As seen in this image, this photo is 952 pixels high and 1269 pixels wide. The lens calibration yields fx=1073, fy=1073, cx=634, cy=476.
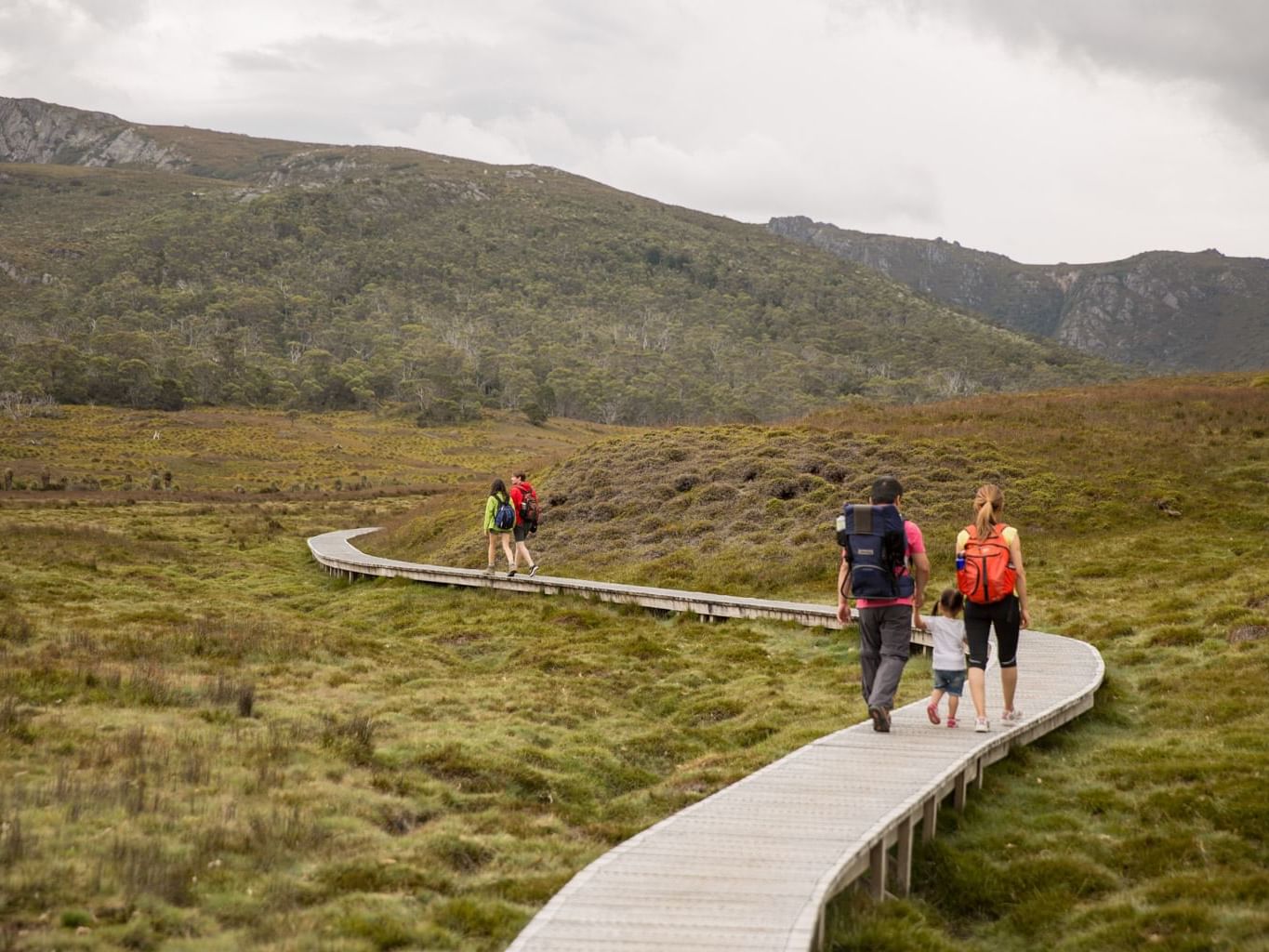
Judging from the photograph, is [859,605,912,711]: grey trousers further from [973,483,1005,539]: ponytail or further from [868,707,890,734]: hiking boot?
[973,483,1005,539]: ponytail

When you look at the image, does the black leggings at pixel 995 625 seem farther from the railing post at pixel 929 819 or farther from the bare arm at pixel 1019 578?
the railing post at pixel 929 819

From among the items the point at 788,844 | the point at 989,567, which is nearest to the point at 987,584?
the point at 989,567

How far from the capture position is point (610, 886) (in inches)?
271

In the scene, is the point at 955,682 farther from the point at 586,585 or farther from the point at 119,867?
the point at 586,585

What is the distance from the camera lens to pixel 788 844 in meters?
7.71

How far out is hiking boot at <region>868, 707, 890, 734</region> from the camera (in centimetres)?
1103

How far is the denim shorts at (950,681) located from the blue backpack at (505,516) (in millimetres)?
14538

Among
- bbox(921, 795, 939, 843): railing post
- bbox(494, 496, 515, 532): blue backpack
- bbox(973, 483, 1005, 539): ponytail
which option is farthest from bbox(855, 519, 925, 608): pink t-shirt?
bbox(494, 496, 515, 532): blue backpack

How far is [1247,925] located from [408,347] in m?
177

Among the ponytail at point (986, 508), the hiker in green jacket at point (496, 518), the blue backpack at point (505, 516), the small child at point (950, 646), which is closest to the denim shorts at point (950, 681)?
the small child at point (950, 646)

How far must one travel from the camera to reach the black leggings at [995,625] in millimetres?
10891

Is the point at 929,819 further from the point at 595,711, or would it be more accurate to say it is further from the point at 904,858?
the point at 595,711

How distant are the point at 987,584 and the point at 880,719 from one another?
1762mm

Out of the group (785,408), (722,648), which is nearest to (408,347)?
(785,408)
